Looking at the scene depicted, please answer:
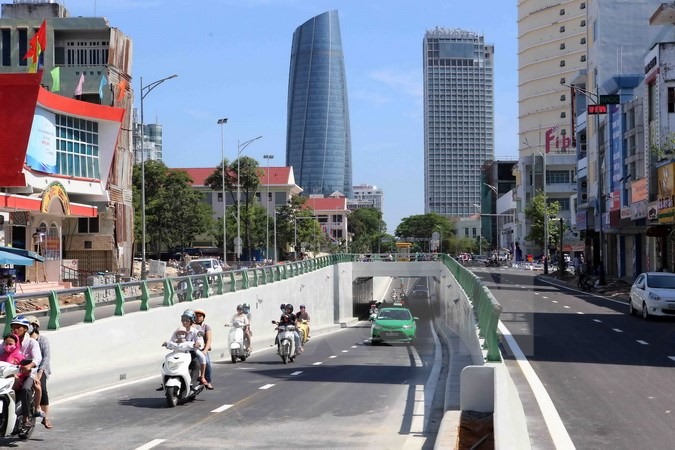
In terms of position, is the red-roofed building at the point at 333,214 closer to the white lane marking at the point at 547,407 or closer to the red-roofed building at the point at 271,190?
the red-roofed building at the point at 271,190

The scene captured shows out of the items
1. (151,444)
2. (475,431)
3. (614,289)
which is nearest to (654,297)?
(475,431)

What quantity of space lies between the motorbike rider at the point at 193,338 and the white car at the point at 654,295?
65.7ft

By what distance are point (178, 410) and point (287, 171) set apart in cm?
12493

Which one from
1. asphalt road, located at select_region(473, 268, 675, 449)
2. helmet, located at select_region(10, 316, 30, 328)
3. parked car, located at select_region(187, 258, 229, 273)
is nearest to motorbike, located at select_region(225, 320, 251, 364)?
asphalt road, located at select_region(473, 268, 675, 449)

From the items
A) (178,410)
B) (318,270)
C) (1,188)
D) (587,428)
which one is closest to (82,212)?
(1,188)

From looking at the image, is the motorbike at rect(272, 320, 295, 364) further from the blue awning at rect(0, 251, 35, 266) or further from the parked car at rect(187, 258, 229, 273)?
the parked car at rect(187, 258, 229, 273)

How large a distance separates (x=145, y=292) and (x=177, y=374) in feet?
27.6

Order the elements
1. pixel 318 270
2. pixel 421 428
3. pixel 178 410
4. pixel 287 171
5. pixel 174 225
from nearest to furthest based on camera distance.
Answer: pixel 421 428 → pixel 178 410 → pixel 318 270 → pixel 174 225 → pixel 287 171

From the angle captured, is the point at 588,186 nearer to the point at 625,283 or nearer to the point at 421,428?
the point at 625,283

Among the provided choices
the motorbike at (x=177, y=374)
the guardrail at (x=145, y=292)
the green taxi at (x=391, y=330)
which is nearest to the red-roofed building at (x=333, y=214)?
the guardrail at (x=145, y=292)

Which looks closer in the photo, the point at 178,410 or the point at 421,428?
the point at 421,428

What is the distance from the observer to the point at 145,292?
72.3 feet

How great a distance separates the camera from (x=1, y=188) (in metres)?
47.2

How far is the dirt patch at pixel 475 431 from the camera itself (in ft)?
32.1
